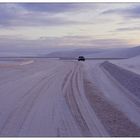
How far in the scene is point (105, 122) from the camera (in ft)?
34.9

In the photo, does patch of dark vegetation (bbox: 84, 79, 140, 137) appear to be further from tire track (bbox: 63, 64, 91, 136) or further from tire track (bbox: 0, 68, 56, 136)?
tire track (bbox: 0, 68, 56, 136)

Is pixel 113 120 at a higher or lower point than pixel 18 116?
lower

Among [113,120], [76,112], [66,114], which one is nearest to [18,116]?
[66,114]

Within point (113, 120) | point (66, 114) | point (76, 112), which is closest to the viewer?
point (113, 120)

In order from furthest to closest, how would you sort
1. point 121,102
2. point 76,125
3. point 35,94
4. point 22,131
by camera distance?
point 35,94 → point 121,102 → point 76,125 → point 22,131

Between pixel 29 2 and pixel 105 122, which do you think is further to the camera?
pixel 29 2

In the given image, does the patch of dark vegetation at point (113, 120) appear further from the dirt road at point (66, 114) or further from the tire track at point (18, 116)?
the tire track at point (18, 116)

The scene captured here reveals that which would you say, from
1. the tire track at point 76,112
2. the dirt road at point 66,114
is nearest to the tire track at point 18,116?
the dirt road at point 66,114

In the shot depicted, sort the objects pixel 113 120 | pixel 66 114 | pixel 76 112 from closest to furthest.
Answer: pixel 113 120, pixel 66 114, pixel 76 112

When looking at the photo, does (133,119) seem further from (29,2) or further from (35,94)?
(35,94)

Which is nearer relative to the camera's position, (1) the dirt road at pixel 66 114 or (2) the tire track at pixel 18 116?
(2) the tire track at pixel 18 116

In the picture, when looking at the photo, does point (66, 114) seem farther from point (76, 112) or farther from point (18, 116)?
point (18, 116)

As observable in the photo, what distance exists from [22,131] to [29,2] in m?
4.34

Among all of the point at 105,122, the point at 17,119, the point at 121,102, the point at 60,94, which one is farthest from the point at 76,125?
the point at 60,94
